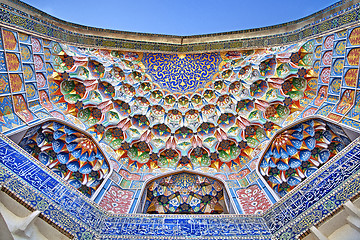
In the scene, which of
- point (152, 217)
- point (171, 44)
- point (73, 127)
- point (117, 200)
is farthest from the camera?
point (171, 44)

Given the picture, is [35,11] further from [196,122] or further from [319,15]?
[319,15]

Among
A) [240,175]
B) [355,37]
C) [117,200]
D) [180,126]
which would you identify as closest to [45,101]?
[117,200]

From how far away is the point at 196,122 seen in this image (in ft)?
29.8

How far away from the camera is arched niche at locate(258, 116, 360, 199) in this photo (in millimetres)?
5889

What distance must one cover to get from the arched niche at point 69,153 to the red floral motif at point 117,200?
37 centimetres

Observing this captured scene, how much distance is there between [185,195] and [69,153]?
3.84m

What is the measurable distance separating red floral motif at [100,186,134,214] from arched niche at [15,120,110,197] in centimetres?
37

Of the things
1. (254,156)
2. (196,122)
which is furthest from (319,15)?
(196,122)

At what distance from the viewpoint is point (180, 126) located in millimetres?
8977

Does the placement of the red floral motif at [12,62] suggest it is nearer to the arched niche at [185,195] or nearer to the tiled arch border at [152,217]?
the tiled arch border at [152,217]

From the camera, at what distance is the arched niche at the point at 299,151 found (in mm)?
5889

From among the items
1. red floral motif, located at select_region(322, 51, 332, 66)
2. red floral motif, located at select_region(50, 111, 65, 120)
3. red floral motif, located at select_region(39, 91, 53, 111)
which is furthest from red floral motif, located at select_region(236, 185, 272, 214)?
red floral motif, located at select_region(39, 91, 53, 111)

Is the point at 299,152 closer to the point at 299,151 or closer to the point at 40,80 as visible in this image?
the point at 299,151

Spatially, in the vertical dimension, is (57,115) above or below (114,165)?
above
